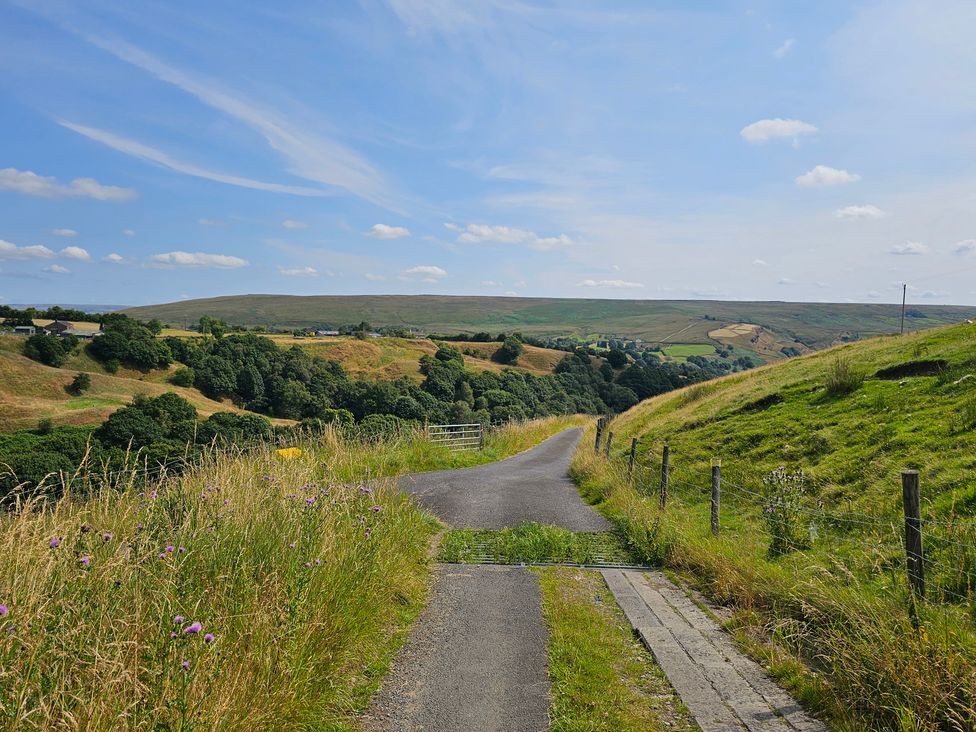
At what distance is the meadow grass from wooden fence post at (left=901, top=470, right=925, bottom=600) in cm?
435

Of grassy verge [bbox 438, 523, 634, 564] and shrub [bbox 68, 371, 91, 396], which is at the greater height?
grassy verge [bbox 438, 523, 634, 564]

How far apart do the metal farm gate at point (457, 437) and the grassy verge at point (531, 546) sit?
10847 millimetres

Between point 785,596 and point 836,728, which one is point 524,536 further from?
point 836,728

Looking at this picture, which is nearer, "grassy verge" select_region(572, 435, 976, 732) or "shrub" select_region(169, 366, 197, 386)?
"grassy verge" select_region(572, 435, 976, 732)

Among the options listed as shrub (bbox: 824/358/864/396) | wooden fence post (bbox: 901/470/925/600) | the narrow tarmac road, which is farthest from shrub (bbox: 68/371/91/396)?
wooden fence post (bbox: 901/470/925/600)

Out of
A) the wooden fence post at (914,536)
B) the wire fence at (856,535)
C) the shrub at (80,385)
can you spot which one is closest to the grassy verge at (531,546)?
the wire fence at (856,535)

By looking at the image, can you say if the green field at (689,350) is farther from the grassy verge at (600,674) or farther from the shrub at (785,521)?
the grassy verge at (600,674)

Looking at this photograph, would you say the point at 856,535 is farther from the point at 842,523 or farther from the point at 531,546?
the point at 531,546

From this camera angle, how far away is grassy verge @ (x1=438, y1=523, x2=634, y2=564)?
28.8 ft

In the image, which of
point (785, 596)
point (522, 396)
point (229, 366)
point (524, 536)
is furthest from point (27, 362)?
point (785, 596)

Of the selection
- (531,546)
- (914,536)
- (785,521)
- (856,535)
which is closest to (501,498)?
(531,546)

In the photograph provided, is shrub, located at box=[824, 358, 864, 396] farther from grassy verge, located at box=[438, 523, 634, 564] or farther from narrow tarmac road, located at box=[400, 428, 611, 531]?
grassy verge, located at box=[438, 523, 634, 564]

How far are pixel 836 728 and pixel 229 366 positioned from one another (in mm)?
78489

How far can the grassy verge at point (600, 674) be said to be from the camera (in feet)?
14.2
